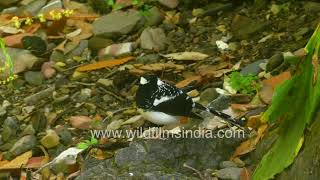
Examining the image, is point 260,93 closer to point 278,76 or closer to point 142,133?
point 278,76

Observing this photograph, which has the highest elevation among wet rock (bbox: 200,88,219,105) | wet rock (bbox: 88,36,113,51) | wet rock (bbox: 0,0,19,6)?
wet rock (bbox: 200,88,219,105)

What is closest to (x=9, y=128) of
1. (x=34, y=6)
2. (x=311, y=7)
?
(x=34, y=6)

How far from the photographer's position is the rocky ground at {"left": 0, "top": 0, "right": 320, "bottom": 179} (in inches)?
144

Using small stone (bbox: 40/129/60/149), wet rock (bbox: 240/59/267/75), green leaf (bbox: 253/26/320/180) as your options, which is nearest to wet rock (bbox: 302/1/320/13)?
wet rock (bbox: 240/59/267/75)

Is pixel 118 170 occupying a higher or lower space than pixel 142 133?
higher

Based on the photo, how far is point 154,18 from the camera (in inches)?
219

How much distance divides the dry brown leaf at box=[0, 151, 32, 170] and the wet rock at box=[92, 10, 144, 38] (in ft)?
5.38

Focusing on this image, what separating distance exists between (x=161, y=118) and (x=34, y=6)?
9.18 feet

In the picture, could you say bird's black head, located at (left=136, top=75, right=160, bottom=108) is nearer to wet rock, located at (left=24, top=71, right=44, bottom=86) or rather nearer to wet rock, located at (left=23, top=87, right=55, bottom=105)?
wet rock, located at (left=23, top=87, right=55, bottom=105)

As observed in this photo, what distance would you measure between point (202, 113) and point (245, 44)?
108 centimetres

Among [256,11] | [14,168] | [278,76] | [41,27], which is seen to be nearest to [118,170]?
[14,168]

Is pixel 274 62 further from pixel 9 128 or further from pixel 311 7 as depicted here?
pixel 9 128

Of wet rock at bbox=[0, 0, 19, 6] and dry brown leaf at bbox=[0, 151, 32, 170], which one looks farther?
wet rock at bbox=[0, 0, 19, 6]

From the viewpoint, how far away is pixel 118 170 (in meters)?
3.36
